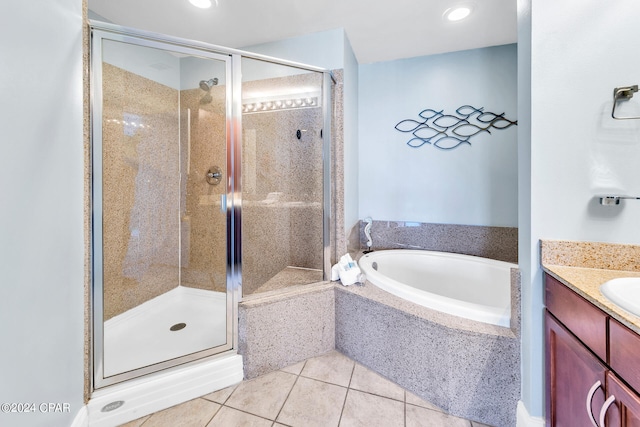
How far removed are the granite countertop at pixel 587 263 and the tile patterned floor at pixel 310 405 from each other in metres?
0.87

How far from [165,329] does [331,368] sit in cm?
125

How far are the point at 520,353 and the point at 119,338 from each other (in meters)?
2.22

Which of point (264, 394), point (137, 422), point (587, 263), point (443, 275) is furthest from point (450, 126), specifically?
point (137, 422)

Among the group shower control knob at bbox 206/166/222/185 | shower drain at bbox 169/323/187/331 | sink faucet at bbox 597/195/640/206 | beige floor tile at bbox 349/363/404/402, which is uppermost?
shower control knob at bbox 206/166/222/185

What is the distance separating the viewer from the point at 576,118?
103 centimetres

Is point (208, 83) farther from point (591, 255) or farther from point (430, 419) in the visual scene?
point (430, 419)

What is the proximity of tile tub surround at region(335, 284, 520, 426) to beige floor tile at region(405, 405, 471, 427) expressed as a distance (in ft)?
0.11

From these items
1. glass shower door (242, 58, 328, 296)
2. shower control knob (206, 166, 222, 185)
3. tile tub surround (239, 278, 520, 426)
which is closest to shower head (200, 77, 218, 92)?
glass shower door (242, 58, 328, 296)

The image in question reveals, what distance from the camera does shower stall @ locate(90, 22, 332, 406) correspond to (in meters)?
1.60

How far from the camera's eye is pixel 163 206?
6.91 ft

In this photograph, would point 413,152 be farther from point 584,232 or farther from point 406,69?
point 584,232

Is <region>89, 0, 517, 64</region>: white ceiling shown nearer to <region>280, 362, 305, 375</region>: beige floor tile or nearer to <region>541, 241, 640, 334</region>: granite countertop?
<region>541, 241, 640, 334</region>: granite countertop

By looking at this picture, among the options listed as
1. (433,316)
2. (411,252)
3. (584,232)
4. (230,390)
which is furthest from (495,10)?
(230,390)

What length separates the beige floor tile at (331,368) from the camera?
153 centimetres
